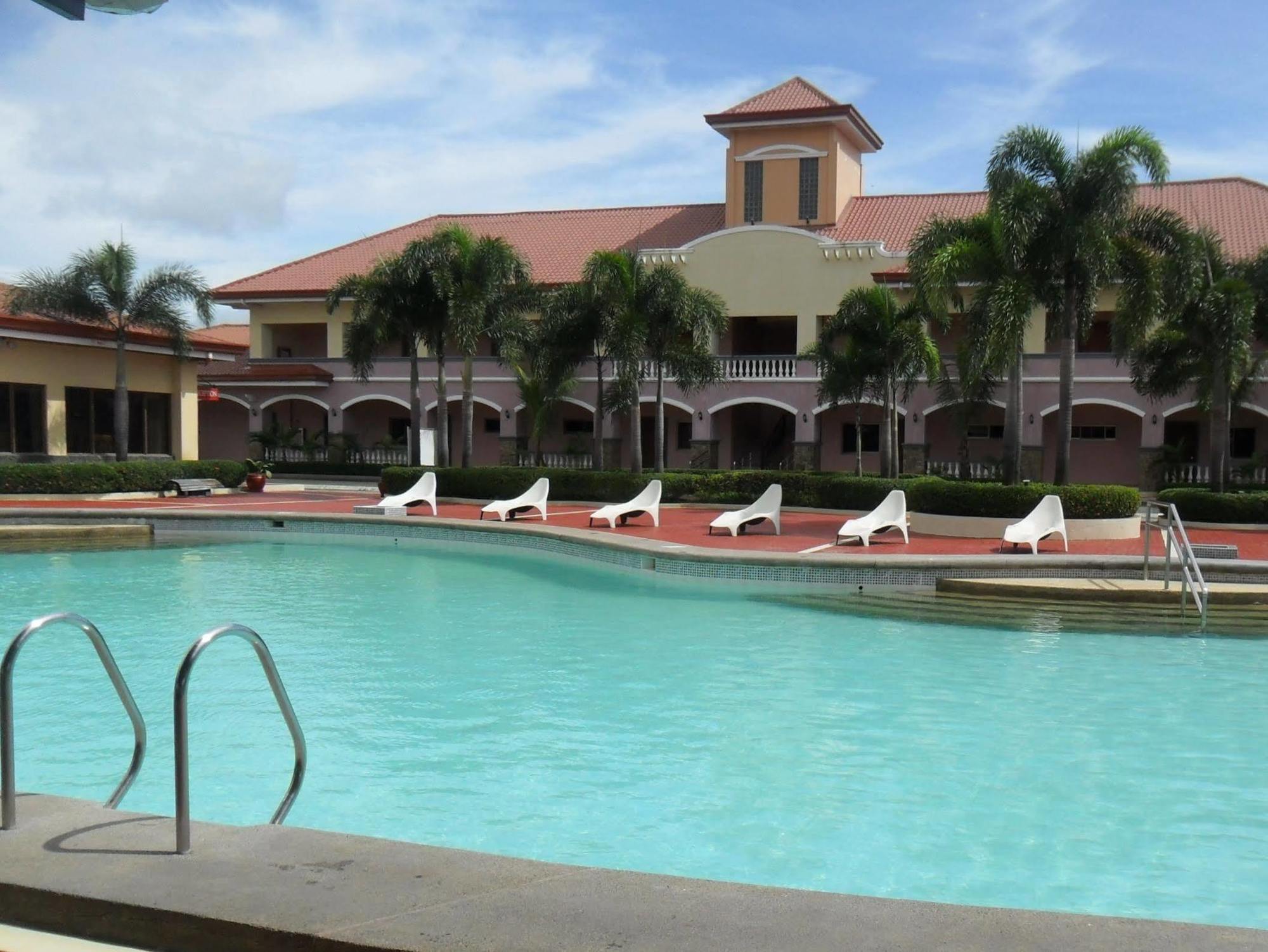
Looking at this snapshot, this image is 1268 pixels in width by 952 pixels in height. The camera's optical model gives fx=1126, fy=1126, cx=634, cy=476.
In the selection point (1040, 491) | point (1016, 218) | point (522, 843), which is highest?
point (1016, 218)

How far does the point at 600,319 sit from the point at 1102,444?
1536 centimetres

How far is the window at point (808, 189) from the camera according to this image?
36.0 meters

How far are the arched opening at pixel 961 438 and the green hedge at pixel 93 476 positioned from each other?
2021 cm

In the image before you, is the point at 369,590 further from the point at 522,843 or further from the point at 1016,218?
the point at 1016,218

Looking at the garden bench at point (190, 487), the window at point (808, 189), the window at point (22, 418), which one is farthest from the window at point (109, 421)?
the window at point (808, 189)

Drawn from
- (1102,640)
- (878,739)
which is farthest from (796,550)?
(878,739)

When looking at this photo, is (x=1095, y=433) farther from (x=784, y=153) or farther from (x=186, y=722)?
(x=186, y=722)

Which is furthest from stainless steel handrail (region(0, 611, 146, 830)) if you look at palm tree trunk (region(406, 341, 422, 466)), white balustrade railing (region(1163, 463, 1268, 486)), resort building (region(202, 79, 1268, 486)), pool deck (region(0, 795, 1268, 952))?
white balustrade railing (region(1163, 463, 1268, 486))

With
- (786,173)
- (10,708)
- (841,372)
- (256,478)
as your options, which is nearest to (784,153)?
(786,173)

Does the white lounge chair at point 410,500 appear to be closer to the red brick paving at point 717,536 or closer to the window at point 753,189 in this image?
the red brick paving at point 717,536

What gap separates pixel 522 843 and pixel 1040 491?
573 inches

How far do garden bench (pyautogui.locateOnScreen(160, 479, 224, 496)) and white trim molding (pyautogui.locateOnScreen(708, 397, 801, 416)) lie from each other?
13.9m

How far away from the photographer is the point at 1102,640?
11.7 metres

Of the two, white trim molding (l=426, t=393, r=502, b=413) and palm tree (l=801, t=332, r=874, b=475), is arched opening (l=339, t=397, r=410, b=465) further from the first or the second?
palm tree (l=801, t=332, r=874, b=475)
